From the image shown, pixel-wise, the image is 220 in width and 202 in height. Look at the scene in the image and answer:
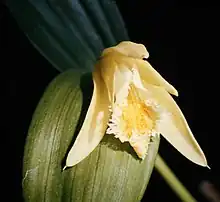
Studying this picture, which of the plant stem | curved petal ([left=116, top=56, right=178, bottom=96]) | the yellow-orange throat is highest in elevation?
curved petal ([left=116, top=56, right=178, bottom=96])

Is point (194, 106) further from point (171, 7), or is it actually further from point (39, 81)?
point (39, 81)

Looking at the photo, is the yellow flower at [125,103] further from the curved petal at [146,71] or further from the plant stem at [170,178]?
the plant stem at [170,178]

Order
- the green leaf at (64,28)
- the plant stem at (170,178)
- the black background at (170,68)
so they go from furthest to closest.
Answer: the black background at (170,68) < the plant stem at (170,178) < the green leaf at (64,28)

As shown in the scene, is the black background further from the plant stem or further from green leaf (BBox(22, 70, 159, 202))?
green leaf (BBox(22, 70, 159, 202))

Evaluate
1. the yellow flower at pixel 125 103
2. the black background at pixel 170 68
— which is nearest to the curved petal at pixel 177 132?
the yellow flower at pixel 125 103

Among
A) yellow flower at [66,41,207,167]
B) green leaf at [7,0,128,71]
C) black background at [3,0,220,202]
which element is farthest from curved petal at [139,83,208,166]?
black background at [3,0,220,202]

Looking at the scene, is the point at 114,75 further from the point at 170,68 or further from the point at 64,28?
the point at 170,68
